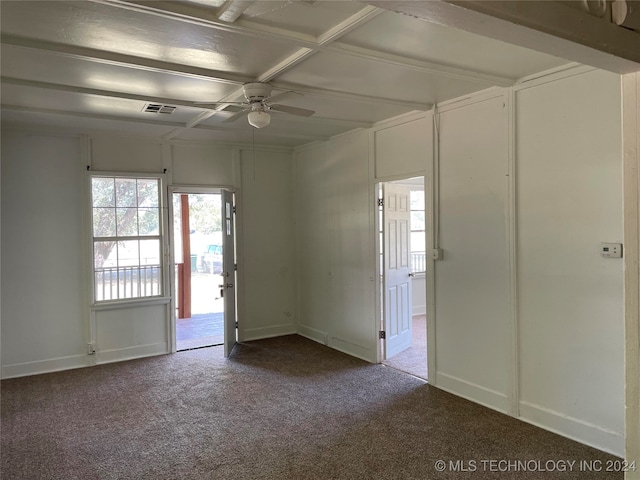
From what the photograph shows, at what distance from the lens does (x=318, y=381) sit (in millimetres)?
4457

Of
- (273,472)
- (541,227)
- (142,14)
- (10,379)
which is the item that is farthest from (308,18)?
(10,379)

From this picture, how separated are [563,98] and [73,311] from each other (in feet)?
16.7

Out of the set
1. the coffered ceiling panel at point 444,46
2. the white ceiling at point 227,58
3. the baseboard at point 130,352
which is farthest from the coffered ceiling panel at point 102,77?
the baseboard at point 130,352

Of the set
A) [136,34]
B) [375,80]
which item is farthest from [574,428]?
[136,34]

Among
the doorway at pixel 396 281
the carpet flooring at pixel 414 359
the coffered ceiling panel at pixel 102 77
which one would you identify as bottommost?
the carpet flooring at pixel 414 359

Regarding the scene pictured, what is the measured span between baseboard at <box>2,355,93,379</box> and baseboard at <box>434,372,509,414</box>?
3787mm

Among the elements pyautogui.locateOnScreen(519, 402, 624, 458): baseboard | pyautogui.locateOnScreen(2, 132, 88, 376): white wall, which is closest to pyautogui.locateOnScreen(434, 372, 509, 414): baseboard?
pyautogui.locateOnScreen(519, 402, 624, 458): baseboard

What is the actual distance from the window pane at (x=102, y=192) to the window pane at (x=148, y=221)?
1.06 ft

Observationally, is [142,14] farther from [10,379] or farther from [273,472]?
[10,379]

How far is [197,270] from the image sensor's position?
947cm

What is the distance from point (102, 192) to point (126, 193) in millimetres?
254

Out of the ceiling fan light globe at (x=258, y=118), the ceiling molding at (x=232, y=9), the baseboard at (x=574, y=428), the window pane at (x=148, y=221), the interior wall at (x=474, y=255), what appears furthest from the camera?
the window pane at (x=148, y=221)

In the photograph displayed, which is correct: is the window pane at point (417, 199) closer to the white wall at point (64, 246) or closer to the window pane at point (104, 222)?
the white wall at point (64, 246)

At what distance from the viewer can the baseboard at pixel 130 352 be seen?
203 inches
